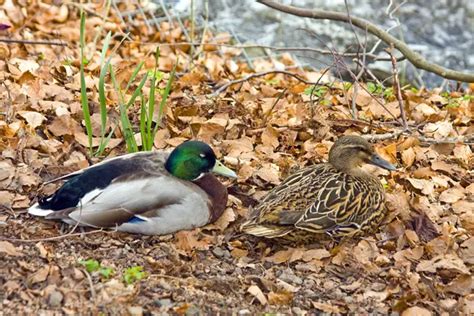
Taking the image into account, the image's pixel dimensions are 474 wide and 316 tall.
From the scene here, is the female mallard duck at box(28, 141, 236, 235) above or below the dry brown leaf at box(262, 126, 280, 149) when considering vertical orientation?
above

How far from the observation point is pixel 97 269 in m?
4.58

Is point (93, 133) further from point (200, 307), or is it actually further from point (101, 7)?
point (101, 7)

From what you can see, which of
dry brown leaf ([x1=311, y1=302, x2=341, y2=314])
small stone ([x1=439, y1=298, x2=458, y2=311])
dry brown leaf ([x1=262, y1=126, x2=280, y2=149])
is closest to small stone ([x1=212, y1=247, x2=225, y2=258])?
dry brown leaf ([x1=311, y1=302, x2=341, y2=314])

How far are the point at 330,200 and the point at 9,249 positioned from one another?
1797 mm

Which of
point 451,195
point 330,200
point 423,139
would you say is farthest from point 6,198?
point 423,139

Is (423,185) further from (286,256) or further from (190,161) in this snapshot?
(190,161)

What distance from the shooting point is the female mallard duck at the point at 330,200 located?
16.8 feet

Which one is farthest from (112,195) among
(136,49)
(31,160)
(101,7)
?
(101,7)

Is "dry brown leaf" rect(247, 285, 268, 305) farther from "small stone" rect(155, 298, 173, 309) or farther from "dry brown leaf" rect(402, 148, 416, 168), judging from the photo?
"dry brown leaf" rect(402, 148, 416, 168)

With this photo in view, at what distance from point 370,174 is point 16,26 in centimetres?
529

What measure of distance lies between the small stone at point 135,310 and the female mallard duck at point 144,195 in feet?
2.84

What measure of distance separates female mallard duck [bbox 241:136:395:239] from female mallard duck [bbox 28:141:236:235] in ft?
1.08

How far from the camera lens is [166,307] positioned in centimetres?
439

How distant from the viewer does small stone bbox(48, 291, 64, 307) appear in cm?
427
